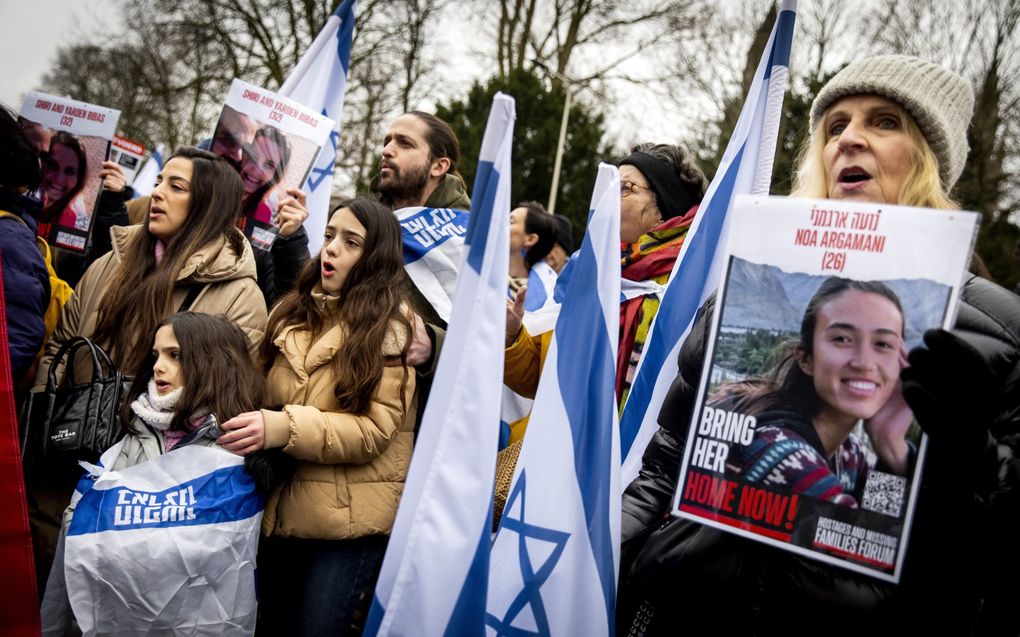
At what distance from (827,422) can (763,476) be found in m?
0.14

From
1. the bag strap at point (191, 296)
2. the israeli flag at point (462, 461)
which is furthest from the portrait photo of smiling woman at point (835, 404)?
the bag strap at point (191, 296)

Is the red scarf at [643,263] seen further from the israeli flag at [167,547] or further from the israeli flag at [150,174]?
the israeli flag at [150,174]

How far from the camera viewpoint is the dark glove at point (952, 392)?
3.89ft

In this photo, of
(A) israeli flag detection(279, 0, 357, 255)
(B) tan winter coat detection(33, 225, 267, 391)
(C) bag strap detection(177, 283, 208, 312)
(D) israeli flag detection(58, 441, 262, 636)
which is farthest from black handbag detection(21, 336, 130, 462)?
(A) israeli flag detection(279, 0, 357, 255)

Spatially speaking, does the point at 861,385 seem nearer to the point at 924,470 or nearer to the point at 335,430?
the point at 924,470

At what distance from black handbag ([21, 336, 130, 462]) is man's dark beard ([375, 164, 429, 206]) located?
137 cm

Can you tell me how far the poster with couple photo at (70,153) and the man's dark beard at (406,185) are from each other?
1.26 meters

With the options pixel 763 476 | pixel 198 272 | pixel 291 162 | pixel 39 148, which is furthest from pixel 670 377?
pixel 39 148

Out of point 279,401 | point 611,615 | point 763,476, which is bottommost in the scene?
point 611,615

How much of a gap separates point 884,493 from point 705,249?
1290 mm

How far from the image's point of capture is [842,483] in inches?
49.5

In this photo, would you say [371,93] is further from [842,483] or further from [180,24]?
[842,483]

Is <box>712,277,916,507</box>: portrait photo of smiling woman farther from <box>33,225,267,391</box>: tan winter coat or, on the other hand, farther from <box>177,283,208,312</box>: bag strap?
<box>177,283,208,312</box>: bag strap

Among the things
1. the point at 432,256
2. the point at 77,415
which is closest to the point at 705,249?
the point at 432,256
